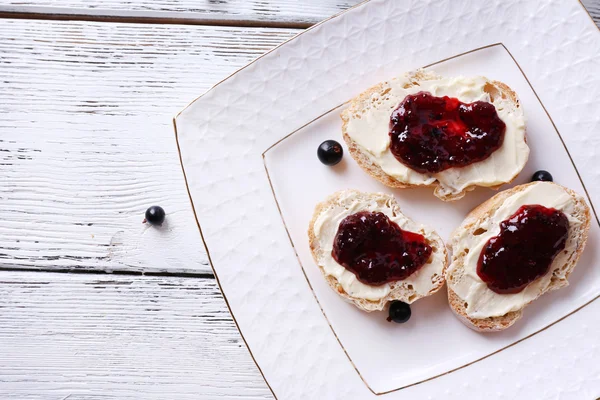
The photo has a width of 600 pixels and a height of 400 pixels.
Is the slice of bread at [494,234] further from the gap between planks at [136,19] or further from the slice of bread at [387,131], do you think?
the gap between planks at [136,19]

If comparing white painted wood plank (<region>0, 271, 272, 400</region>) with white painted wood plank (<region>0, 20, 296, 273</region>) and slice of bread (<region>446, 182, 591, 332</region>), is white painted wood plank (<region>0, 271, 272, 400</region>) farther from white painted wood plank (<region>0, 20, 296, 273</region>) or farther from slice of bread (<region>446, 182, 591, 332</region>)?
slice of bread (<region>446, 182, 591, 332</region>)

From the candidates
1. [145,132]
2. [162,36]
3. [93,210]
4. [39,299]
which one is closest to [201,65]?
[162,36]

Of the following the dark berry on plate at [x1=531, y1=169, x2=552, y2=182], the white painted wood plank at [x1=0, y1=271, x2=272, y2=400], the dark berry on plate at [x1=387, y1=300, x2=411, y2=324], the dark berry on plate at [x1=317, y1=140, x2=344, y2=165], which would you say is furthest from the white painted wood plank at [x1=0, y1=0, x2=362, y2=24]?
the dark berry on plate at [x1=387, y1=300, x2=411, y2=324]

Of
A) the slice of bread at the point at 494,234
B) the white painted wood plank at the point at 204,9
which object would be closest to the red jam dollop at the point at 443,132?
the slice of bread at the point at 494,234

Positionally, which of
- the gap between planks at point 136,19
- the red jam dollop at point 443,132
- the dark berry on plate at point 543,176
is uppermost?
the gap between planks at point 136,19

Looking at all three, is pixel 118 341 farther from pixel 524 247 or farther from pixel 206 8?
pixel 524 247

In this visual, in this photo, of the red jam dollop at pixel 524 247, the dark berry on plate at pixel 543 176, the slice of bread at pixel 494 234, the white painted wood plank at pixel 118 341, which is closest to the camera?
the red jam dollop at pixel 524 247
